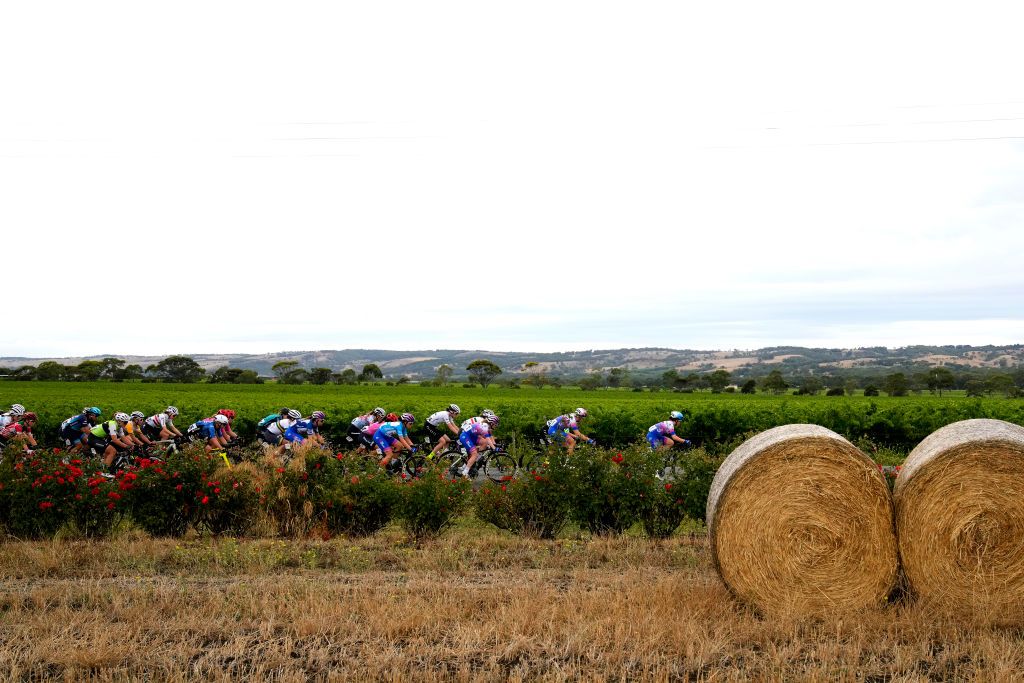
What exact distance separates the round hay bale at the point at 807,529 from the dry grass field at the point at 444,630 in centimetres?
25

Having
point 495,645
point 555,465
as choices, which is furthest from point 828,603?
point 555,465

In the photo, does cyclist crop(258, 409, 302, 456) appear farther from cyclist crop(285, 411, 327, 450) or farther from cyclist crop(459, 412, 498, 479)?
cyclist crop(459, 412, 498, 479)

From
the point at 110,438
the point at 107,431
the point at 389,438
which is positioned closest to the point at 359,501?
the point at 389,438

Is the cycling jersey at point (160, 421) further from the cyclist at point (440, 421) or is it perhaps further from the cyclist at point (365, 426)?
the cyclist at point (440, 421)

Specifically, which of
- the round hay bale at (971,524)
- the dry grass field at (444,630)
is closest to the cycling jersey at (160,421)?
the dry grass field at (444,630)

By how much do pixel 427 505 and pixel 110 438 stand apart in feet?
33.8

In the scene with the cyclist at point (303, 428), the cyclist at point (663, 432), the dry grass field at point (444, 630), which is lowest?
the dry grass field at point (444, 630)

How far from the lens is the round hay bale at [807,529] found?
24.5ft

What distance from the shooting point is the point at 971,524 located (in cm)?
726

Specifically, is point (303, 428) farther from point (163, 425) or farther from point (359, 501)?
point (359, 501)

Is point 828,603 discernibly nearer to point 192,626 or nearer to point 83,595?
point 192,626

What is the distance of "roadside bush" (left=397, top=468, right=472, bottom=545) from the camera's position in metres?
11.4

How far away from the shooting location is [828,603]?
293 inches

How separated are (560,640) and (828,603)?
253 cm
